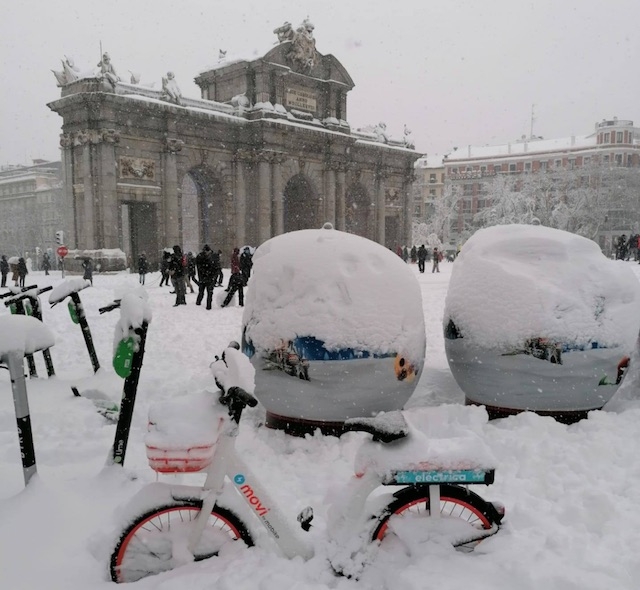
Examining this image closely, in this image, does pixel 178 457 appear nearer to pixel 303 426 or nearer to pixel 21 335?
pixel 21 335

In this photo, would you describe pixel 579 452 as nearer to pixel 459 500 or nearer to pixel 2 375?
pixel 459 500

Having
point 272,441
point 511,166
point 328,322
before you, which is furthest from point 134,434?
point 511,166

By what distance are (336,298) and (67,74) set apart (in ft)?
94.2

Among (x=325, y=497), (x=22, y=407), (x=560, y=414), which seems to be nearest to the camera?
(x=325, y=497)

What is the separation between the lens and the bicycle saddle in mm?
2850

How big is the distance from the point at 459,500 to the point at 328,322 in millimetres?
2054

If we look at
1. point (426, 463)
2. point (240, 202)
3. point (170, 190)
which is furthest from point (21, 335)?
point (240, 202)

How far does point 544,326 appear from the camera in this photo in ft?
16.2

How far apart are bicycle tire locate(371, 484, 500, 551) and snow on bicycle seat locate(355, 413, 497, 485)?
0.11 m

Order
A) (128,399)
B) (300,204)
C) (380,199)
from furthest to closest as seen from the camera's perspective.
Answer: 1. (380,199)
2. (300,204)
3. (128,399)

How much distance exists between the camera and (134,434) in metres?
5.06

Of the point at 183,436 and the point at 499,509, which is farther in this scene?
the point at 499,509

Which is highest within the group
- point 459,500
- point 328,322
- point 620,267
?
point 620,267

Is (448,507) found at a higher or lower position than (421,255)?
Answer: lower
